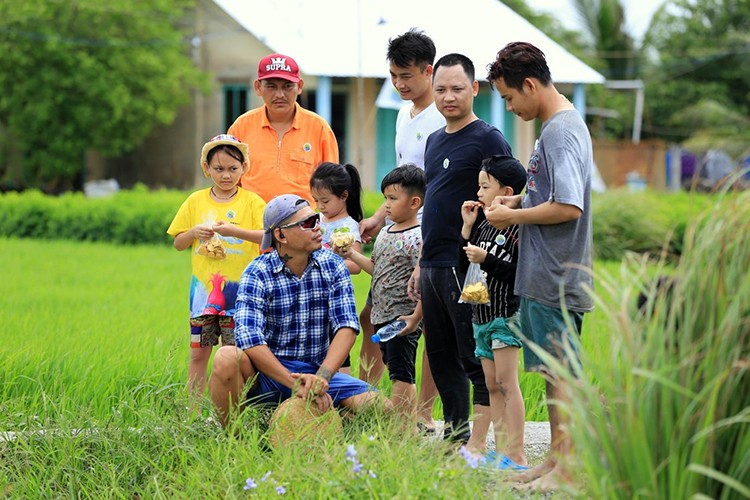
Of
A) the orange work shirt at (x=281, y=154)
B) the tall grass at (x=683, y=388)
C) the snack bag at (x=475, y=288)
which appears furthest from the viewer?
the orange work shirt at (x=281, y=154)

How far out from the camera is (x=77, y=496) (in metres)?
4.56

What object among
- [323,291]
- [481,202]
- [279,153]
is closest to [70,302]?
[279,153]

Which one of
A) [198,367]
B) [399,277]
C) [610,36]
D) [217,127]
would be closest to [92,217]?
[217,127]

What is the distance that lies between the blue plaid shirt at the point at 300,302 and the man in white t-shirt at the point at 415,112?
34 cm

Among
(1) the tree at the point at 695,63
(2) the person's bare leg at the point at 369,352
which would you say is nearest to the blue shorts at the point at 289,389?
(2) the person's bare leg at the point at 369,352

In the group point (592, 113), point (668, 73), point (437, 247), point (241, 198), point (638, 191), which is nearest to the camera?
point (437, 247)

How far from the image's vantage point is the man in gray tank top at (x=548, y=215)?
164 inches

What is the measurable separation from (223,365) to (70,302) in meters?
5.25

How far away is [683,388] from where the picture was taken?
115 inches

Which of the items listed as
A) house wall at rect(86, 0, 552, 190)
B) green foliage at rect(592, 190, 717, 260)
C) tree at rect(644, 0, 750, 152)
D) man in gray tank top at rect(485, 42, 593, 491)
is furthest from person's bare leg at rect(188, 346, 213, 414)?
tree at rect(644, 0, 750, 152)

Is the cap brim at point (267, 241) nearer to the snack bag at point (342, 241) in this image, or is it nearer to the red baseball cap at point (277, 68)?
the snack bag at point (342, 241)

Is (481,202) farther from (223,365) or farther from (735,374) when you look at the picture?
(735,374)

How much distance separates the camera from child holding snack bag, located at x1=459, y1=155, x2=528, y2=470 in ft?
14.9

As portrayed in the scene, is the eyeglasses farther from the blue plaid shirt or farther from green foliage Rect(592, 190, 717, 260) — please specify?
green foliage Rect(592, 190, 717, 260)
